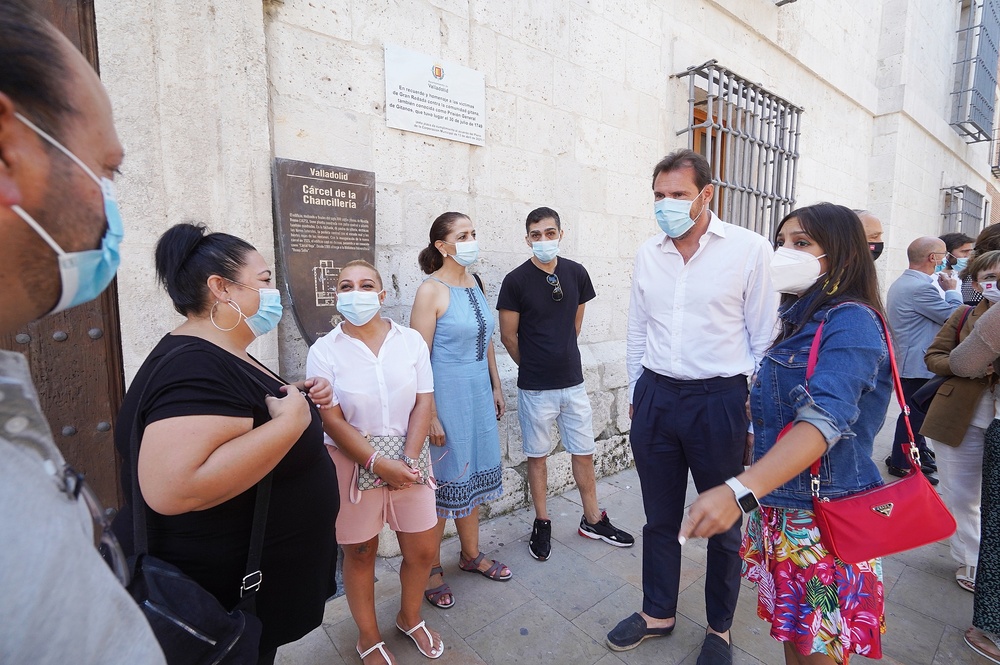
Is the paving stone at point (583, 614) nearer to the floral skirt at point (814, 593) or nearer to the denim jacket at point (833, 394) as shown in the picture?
the floral skirt at point (814, 593)

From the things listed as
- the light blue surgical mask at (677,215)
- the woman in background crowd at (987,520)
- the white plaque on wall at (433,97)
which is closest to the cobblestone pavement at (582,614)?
the woman in background crowd at (987,520)

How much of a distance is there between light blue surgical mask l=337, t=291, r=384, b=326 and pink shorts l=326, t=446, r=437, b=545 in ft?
1.84

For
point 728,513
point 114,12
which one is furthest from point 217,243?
point 728,513

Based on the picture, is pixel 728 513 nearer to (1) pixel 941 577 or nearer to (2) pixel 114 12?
(1) pixel 941 577

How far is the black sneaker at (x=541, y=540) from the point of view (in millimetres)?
2986

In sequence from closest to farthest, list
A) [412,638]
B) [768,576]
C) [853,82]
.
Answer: [768,576] → [412,638] → [853,82]

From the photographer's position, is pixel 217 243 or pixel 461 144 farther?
pixel 461 144

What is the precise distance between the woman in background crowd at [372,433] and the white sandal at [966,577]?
115 inches

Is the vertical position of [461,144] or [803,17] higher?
[803,17]

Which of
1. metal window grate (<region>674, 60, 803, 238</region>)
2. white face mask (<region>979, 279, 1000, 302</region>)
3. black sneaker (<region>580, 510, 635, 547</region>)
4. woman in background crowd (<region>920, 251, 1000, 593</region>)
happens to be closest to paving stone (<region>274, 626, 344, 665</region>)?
black sneaker (<region>580, 510, 635, 547</region>)

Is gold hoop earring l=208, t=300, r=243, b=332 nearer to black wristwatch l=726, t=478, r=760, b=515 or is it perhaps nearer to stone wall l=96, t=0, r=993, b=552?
stone wall l=96, t=0, r=993, b=552

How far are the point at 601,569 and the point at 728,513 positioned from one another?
1.84 m

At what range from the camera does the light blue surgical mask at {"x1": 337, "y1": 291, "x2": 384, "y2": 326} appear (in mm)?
2102

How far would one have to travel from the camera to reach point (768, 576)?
1677mm
